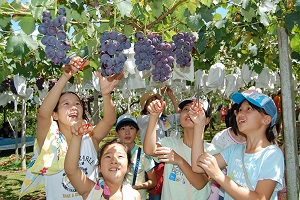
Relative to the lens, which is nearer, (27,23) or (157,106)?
(27,23)

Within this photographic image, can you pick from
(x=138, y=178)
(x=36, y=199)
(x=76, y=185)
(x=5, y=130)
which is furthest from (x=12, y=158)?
(x=76, y=185)

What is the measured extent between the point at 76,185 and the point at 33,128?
19.0 metres

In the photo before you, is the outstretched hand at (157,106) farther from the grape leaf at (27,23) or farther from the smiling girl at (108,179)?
the grape leaf at (27,23)

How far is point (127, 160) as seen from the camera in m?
2.23

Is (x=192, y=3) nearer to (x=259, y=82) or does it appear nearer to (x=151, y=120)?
(x=151, y=120)

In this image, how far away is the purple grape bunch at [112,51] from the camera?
1.63 metres

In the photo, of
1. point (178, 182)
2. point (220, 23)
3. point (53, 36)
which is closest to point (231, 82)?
point (220, 23)

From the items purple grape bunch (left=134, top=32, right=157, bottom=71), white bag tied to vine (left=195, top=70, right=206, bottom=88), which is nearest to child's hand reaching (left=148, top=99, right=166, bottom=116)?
purple grape bunch (left=134, top=32, right=157, bottom=71)

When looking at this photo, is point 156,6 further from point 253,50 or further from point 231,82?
point 231,82

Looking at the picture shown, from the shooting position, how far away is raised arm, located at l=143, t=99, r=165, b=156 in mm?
2158

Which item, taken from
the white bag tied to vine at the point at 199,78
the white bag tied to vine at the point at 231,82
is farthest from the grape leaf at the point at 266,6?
the white bag tied to vine at the point at 231,82

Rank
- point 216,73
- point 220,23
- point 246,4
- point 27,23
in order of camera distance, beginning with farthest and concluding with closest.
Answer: point 216,73 < point 220,23 < point 246,4 < point 27,23

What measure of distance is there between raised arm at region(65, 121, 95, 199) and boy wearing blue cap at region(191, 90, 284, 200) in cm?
69

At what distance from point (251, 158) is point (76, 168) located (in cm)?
105
